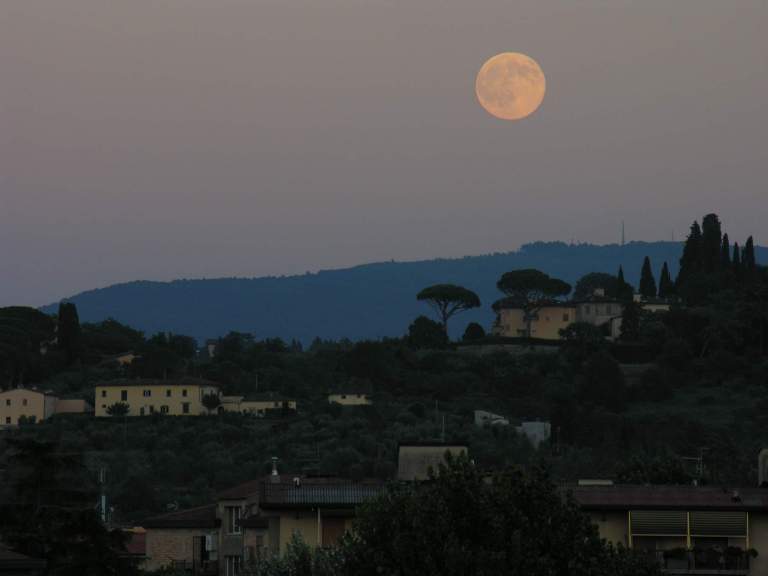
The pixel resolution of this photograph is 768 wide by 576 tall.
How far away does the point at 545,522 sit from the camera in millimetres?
54469

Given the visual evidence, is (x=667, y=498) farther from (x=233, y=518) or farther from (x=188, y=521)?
(x=188, y=521)

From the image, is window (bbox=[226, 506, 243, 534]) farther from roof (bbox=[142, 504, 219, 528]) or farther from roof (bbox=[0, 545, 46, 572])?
roof (bbox=[0, 545, 46, 572])

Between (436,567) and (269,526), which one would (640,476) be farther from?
(436,567)

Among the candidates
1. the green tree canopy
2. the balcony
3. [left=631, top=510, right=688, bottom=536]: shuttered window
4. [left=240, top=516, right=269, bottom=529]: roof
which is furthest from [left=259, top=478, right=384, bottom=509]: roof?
the balcony

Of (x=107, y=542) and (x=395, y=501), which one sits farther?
(x=107, y=542)

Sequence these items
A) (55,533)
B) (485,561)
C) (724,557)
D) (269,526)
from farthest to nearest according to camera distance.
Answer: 1. (55,533)
2. (269,526)
3. (724,557)
4. (485,561)

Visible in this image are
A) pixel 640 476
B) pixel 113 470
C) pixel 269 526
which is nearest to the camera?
pixel 269 526

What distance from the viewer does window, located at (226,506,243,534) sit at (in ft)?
261

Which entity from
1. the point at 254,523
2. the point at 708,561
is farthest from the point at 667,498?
the point at 254,523

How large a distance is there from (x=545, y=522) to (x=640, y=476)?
1612 inches

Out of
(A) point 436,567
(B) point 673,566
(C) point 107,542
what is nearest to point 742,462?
(C) point 107,542

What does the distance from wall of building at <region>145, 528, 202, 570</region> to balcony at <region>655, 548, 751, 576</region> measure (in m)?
26.3

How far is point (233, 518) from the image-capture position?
265ft

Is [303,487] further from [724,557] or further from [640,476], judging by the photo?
[640,476]
